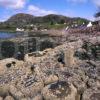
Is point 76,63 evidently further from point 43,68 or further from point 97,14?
point 97,14

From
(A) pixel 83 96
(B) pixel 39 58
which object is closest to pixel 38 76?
(A) pixel 83 96

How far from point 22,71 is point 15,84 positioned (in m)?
2.03

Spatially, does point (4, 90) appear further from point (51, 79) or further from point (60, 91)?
point (60, 91)

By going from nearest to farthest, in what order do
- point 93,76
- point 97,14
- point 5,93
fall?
point 5,93 → point 93,76 → point 97,14

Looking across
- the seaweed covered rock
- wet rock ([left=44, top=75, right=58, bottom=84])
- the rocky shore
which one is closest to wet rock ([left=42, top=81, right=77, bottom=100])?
the rocky shore

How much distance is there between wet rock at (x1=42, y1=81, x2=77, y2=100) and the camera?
39.9ft

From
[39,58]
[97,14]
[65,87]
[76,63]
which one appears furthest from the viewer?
[97,14]

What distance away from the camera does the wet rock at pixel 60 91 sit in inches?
479

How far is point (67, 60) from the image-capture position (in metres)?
17.2

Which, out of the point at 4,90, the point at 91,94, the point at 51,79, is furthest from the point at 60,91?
the point at 4,90

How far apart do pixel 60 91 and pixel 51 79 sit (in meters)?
2.03

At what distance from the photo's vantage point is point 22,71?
1628 centimetres

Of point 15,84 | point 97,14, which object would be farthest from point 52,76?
point 97,14

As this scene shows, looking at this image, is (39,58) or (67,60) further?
(39,58)
